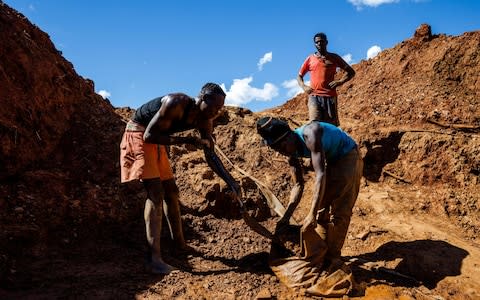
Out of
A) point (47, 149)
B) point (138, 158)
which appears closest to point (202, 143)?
point (138, 158)

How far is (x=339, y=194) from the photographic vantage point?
3.42m

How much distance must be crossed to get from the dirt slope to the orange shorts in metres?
0.78

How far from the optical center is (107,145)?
5020 millimetres

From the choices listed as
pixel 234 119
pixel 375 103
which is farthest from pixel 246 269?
pixel 375 103

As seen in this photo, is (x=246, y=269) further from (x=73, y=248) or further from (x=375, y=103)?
(x=375, y=103)

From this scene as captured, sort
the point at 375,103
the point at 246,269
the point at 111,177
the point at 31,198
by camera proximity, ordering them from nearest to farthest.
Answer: the point at 246,269 < the point at 31,198 < the point at 111,177 < the point at 375,103

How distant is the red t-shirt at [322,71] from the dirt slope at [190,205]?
1.21 metres

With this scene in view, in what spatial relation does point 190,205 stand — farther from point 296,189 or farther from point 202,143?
point 296,189

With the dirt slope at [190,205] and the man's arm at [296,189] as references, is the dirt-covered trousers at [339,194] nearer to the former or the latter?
the man's arm at [296,189]

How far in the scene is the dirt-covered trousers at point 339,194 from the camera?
338 cm

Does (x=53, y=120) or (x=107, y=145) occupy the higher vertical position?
(x=53, y=120)

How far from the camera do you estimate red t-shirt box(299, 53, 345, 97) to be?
527 centimetres

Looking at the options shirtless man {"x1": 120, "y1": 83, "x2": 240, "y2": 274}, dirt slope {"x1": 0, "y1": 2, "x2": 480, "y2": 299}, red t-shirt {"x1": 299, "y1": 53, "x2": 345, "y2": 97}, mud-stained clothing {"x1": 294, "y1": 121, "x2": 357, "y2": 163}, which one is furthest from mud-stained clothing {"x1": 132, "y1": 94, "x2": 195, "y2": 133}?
red t-shirt {"x1": 299, "y1": 53, "x2": 345, "y2": 97}

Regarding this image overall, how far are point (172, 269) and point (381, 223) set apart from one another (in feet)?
8.47
